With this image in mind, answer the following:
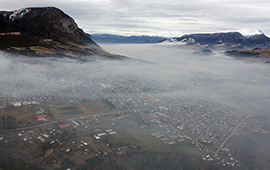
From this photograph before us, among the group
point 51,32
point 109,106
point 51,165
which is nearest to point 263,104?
point 109,106

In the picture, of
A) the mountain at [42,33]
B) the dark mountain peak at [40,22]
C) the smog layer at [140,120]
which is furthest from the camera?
the dark mountain peak at [40,22]

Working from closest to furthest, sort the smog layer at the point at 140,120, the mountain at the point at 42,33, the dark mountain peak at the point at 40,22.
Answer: the smog layer at the point at 140,120 → the mountain at the point at 42,33 → the dark mountain peak at the point at 40,22

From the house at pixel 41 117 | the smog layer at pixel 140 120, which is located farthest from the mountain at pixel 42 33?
the house at pixel 41 117

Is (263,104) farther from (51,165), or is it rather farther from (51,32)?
(51,32)

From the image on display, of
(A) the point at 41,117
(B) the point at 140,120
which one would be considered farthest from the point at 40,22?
(B) the point at 140,120

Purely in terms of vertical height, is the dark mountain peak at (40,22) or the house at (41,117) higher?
the dark mountain peak at (40,22)

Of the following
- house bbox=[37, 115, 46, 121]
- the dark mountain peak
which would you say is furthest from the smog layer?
the dark mountain peak

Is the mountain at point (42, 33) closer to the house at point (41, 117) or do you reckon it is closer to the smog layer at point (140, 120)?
the smog layer at point (140, 120)

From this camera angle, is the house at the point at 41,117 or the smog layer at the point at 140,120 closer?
the smog layer at the point at 140,120

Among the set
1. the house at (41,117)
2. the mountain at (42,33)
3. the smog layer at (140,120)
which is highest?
the mountain at (42,33)
